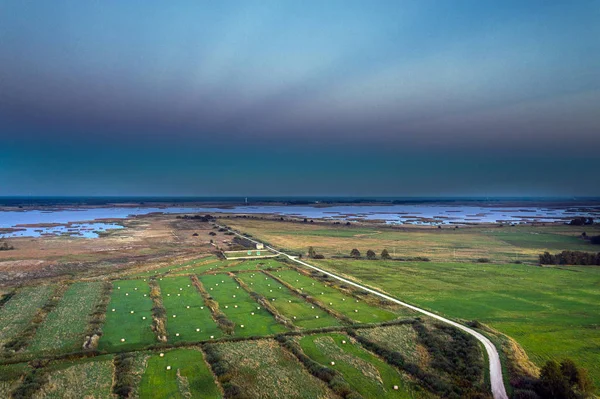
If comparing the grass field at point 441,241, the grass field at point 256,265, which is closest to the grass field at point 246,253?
the grass field at point 256,265

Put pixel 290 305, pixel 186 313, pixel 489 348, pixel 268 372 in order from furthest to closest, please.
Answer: pixel 290 305 < pixel 186 313 < pixel 489 348 < pixel 268 372

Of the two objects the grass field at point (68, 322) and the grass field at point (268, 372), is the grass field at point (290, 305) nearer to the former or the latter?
the grass field at point (268, 372)

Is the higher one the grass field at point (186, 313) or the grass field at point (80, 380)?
the grass field at point (80, 380)

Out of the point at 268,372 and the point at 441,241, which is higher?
the point at 268,372

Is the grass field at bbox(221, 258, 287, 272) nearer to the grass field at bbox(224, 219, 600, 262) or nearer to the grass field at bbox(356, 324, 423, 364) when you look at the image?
the grass field at bbox(224, 219, 600, 262)

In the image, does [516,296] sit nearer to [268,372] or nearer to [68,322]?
[268,372]


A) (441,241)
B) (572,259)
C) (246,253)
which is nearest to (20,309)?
(246,253)

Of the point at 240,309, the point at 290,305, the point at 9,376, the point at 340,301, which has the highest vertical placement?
the point at 9,376

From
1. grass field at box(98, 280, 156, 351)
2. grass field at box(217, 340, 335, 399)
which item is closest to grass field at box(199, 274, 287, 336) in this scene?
grass field at box(217, 340, 335, 399)

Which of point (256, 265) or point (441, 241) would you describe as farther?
point (441, 241)
